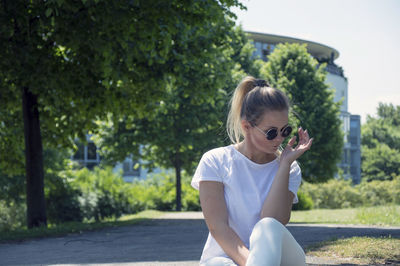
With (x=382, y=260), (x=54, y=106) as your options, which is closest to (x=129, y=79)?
(x=54, y=106)

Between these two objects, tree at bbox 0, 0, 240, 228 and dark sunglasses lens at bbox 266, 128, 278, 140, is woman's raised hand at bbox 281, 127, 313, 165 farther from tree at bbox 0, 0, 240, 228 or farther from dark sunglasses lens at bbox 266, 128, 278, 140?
tree at bbox 0, 0, 240, 228

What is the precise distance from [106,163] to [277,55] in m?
12.8

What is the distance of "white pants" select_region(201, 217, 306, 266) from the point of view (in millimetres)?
2867

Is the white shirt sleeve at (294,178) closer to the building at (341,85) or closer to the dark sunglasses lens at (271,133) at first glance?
the dark sunglasses lens at (271,133)

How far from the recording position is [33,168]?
11227 millimetres

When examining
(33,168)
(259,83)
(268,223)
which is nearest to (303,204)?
(33,168)

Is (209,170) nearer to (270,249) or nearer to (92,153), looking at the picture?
(270,249)

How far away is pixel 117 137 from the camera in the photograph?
71.4 feet

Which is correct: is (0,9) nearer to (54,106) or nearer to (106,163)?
(54,106)

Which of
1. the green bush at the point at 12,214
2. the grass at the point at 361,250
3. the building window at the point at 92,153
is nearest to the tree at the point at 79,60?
the grass at the point at 361,250

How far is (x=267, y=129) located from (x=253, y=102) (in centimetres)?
20

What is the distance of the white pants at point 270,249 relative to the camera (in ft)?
9.41

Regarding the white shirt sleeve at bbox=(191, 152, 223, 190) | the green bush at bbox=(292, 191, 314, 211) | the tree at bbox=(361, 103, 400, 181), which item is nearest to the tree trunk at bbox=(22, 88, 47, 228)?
the white shirt sleeve at bbox=(191, 152, 223, 190)

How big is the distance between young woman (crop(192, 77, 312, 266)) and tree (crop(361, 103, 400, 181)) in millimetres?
36521
